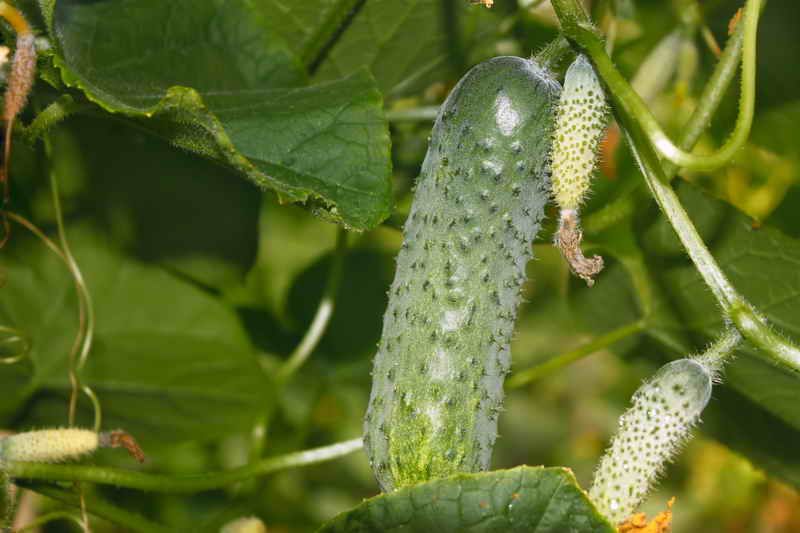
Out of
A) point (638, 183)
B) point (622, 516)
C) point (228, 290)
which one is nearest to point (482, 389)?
point (622, 516)

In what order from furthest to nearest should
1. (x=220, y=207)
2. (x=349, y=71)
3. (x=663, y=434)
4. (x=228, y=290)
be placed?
(x=228, y=290), (x=220, y=207), (x=349, y=71), (x=663, y=434)

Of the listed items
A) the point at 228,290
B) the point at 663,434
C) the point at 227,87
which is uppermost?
the point at 227,87

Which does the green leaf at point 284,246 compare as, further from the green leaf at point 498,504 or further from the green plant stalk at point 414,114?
the green leaf at point 498,504

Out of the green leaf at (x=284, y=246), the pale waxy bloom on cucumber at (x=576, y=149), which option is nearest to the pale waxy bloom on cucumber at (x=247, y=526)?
the pale waxy bloom on cucumber at (x=576, y=149)

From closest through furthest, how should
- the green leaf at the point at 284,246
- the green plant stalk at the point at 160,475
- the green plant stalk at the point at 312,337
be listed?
the green plant stalk at the point at 160,475 → the green plant stalk at the point at 312,337 → the green leaf at the point at 284,246

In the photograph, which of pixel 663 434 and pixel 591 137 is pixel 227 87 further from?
pixel 663 434
